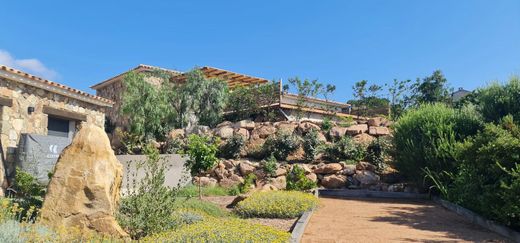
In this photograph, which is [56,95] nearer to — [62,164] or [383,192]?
[62,164]

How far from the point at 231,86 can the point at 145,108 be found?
7256 millimetres

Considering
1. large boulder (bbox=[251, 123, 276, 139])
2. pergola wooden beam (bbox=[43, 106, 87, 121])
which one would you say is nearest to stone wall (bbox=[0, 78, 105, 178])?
pergola wooden beam (bbox=[43, 106, 87, 121])

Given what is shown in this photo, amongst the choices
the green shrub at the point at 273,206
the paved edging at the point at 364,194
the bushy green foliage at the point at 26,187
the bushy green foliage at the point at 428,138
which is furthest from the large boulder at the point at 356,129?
the bushy green foliage at the point at 26,187

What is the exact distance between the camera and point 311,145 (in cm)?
1539

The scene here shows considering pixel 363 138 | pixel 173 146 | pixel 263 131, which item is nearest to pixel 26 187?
pixel 173 146

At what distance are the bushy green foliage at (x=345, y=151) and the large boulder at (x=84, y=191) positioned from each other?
34.4ft

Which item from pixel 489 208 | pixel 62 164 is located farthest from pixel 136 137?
pixel 489 208

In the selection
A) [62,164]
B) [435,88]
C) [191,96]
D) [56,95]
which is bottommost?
[62,164]

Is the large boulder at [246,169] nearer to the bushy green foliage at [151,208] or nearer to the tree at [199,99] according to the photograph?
the tree at [199,99]

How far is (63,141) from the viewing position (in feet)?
40.2

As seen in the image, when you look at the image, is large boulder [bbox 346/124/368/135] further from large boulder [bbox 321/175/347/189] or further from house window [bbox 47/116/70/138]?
house window [bbox 47/116/70/138]

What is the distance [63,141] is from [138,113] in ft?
21.5

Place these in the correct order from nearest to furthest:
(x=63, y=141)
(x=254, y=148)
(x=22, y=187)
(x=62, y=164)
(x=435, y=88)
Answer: (x=62, y=164) → (x=22, y=187) → (x=63, y=141) → (x=254, y=148) → (x=435, y=88)

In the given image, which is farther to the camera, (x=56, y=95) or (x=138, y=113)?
(x=138, y=113)
